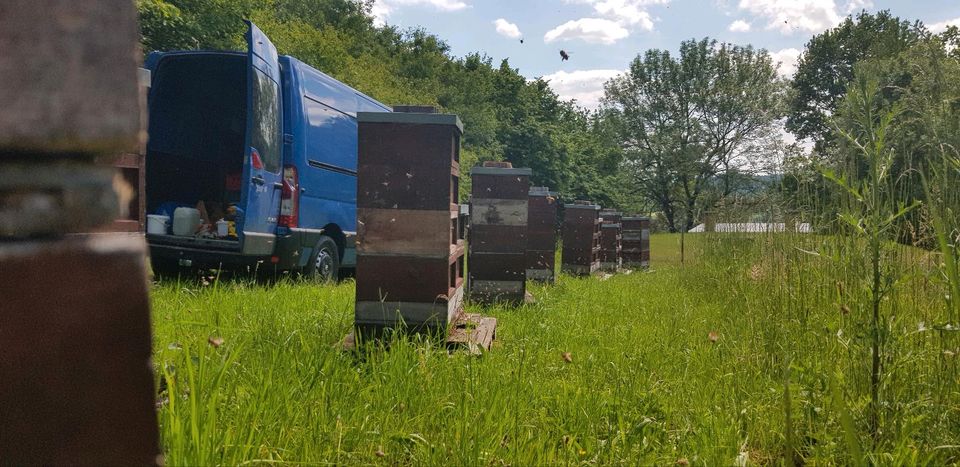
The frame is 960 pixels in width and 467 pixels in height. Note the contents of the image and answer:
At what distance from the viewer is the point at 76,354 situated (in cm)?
60

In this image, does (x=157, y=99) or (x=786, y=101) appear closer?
(x=157, y=99)

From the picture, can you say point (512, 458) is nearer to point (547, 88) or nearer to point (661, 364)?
point (661, 364)

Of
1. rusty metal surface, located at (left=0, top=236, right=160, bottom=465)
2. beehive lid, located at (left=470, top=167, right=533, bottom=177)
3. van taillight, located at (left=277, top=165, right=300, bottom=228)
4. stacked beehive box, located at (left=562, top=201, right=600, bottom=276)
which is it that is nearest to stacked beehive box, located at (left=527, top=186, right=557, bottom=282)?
stacked beehive box, located at (left=562, top=201, right=600, bottom=276)

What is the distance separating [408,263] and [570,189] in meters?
37.8

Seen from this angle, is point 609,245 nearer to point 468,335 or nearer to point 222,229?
point 222,229

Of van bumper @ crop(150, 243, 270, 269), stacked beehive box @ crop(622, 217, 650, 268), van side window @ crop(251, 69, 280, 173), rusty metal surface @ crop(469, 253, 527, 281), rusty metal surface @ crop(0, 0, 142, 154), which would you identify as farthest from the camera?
stacked beehive box @ crop(622, 217, 650, 268)

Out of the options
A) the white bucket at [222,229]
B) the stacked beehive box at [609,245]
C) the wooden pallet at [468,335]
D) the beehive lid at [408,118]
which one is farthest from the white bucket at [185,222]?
the stacked beehive box at [609,245]

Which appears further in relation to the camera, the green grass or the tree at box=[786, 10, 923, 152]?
the tree at box=[786, 10, 923, 152]

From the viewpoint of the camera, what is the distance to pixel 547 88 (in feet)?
164

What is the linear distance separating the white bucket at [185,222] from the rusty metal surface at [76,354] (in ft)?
22.0

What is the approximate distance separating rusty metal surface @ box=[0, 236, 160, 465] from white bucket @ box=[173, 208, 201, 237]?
6699mm

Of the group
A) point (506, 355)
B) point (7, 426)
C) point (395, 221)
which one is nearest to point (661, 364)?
point (506, 355)

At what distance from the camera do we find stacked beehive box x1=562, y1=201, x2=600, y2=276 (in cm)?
1180

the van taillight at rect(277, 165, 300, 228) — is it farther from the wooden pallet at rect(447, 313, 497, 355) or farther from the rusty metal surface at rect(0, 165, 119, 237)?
the rusty metal surface at rect(0, 165, 119, 237)
